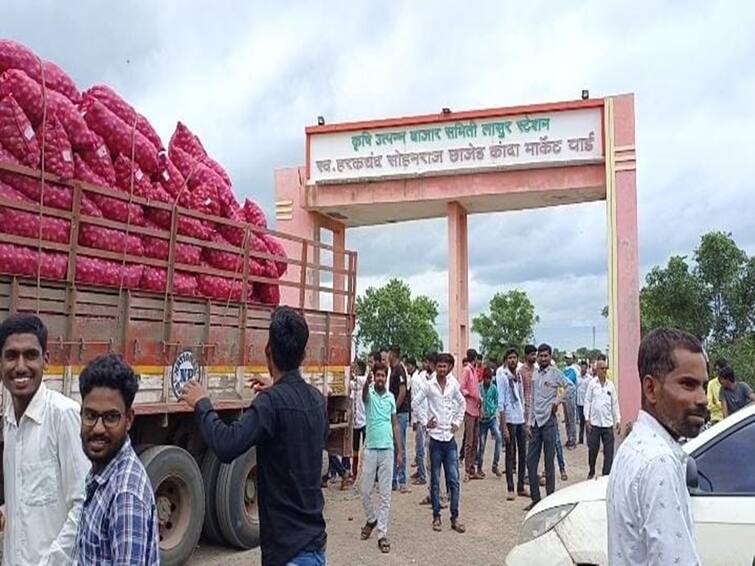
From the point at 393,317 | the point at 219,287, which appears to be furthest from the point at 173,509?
the point at 393,317

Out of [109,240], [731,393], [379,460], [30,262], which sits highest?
[109,240]

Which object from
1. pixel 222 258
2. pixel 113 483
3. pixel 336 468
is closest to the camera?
pixel 113 483

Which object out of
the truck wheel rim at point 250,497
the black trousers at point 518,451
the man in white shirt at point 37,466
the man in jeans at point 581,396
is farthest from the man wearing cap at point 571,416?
the man in white shirt at point 37,466

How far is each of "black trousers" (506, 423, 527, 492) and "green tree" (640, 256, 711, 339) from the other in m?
14.2

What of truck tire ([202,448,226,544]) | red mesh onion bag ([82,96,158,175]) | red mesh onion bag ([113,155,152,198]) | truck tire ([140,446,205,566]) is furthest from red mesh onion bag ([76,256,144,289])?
truck tire ([202,448,226,544])

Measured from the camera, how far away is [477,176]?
15.2 m

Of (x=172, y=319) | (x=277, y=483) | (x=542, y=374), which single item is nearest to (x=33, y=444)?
(x=277, y=483)

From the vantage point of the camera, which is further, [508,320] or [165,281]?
[508,320]

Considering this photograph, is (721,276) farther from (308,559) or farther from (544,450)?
(308,559)

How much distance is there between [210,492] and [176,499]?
57 centimetres

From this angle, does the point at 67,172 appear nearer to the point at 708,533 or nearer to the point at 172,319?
the point at 172,319

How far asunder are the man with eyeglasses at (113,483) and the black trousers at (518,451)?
781 centimetres

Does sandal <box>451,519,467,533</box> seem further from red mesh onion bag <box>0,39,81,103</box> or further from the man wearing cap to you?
the man wearing cap

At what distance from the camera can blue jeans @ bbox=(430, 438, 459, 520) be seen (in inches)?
305
